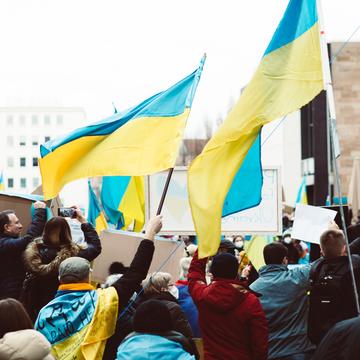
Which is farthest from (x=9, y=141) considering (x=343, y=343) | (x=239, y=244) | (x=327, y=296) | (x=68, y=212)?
(x=343, y=343)

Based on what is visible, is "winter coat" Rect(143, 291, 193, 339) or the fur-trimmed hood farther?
the fur-trimmed hood

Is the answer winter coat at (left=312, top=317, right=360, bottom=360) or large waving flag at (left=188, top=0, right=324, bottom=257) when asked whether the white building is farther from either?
winter coat at (left=312, top=317, right=360, bottom=360)

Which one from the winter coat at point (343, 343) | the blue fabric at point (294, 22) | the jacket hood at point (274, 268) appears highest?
the blue fabric at point (294, 22)

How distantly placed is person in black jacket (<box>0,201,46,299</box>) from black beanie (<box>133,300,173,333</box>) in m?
2.39

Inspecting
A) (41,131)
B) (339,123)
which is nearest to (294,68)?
(339,123)

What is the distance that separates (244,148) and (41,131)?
142688 mm

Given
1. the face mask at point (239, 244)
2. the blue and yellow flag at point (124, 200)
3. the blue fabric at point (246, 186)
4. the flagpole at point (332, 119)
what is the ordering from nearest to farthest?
the flagpole at point (332, 119)
the blue fabric at point (246, 186)
the blue and yellow flag at point (124, 200)
the face mask at point (239, 244)

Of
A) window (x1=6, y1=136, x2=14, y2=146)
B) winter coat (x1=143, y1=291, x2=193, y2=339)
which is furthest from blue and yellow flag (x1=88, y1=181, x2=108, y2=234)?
window (x1=6, y1=136, x2=14, y2=146)

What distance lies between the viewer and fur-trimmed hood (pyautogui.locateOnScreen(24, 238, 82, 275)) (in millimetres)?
7578

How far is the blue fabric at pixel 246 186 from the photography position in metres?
8.12

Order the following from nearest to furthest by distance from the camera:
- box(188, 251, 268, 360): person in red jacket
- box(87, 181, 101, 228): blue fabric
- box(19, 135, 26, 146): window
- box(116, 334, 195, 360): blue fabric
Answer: box(116, 334, 195, 360): blue fabric < box(188, 251, 268, 360): person in red jacket < box(87, 181, 101, 228): blue fabric < box(19, 135, 26, 146): window

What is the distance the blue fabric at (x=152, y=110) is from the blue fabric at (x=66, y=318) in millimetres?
1774

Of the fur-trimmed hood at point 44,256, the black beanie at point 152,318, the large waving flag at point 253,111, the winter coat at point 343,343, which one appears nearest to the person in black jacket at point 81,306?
the large waving flag at point 253,111

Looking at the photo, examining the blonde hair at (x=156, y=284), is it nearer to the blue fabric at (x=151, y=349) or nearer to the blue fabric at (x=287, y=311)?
the blue fabric at (x=287, y=311)
